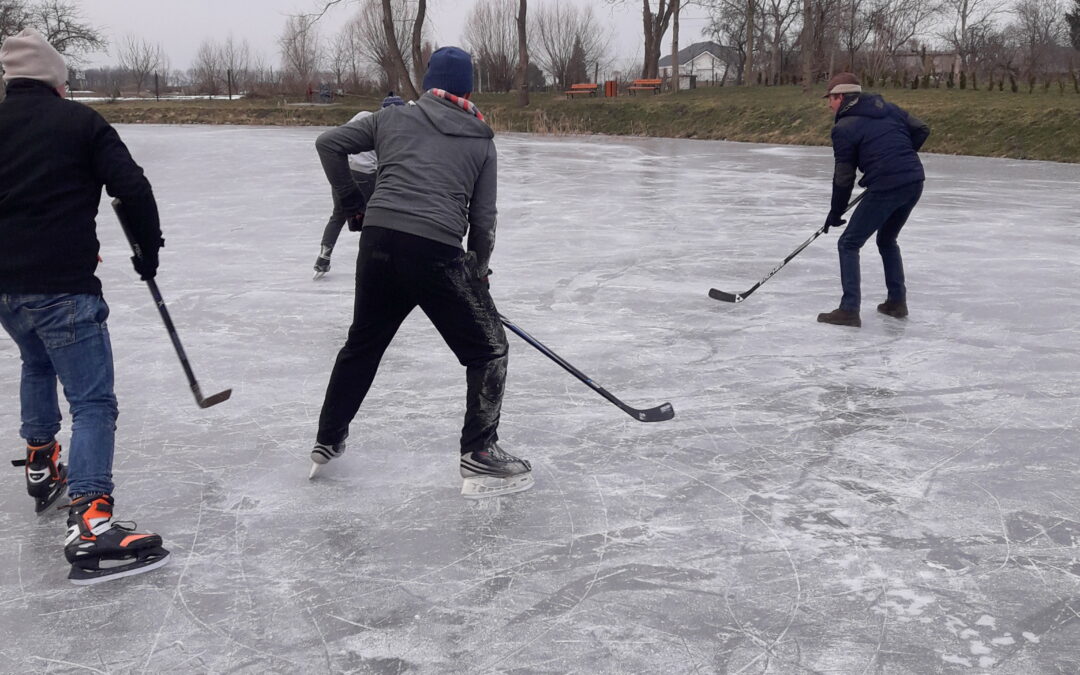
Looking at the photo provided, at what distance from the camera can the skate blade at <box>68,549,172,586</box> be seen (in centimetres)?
275

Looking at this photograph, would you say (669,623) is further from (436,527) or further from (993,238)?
Result: (993,238)

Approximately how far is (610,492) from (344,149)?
60.1 inches

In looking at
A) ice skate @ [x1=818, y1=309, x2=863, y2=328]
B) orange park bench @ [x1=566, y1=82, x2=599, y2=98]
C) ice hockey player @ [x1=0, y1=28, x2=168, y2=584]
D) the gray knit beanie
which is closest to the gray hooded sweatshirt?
ice hockey player @ [x1=0, y1=28, x2=168, y2=584]

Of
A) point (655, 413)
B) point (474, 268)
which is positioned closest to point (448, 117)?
point (474, 268)

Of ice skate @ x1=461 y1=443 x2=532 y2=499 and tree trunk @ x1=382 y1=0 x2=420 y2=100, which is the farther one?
tree trunk @ x1=382 y1=0 x2=420 y2=100

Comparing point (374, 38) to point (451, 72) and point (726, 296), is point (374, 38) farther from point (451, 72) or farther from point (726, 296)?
point (451, 72)

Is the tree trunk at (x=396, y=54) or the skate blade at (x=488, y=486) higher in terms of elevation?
the tree trunk at (x=396, y=54)

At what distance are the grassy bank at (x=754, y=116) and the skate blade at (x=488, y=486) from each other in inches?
683

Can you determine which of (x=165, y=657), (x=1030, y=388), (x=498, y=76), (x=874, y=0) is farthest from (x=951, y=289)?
(x=498, y=76)

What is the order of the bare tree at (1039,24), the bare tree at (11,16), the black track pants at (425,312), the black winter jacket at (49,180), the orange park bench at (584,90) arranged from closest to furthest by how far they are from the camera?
the black winter jacket at (49,180) < the black track pants at (425,312) < the bare tree at (11,16) < the orange park bench at (584,90) < the bare tree at (1039,24)

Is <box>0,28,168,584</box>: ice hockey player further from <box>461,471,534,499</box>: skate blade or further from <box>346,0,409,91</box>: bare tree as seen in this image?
<box>346,0,409,91</box>: bare tree

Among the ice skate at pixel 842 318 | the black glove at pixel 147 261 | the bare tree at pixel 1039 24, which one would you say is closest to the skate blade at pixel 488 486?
the black glove at pixel 147 261

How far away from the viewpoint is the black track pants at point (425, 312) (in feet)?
10.3

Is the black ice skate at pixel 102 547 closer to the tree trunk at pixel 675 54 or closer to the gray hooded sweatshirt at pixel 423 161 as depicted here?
the gray hooded sweatshirt at pixel 423 161
